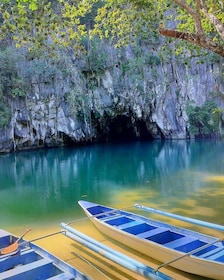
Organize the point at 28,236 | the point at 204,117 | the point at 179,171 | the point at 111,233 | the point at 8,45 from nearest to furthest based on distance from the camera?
the point at 111,233 < the point at 28,236 < the point at 179,171 < the point at 8,45 < the point at 204,117

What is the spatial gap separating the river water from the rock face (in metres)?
4.98

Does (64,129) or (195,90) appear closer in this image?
(64,129)

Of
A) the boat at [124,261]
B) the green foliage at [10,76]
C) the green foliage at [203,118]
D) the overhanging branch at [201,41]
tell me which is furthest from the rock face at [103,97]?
the overhanging branch at [201,41]

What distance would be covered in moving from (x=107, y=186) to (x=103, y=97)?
14.0 m

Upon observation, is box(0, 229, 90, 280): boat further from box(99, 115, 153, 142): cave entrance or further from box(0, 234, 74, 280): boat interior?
box(99, 115, 153, 142): cave entrance

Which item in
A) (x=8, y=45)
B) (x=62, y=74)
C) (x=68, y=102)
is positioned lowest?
(x=68, y=102)

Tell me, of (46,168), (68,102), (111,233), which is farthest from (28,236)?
(68,102)

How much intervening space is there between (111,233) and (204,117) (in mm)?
19859

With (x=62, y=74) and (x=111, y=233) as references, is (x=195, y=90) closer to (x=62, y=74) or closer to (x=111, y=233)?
(x=62, y=74)

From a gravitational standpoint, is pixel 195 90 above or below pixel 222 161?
above

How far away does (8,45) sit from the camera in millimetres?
21609

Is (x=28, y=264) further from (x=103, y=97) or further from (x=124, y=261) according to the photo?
(x=103, y=97)

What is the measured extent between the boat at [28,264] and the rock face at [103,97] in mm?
17113

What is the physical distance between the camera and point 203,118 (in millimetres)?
24281
